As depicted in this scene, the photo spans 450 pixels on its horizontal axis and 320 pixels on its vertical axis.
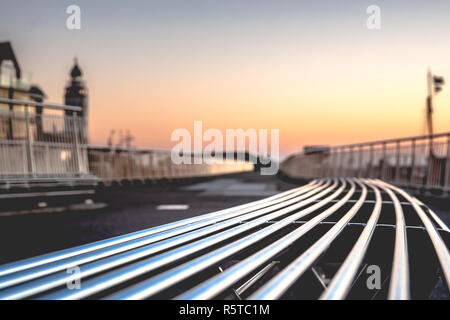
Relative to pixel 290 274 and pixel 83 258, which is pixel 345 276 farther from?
pixel 83 258

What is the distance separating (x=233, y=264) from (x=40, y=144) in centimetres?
919

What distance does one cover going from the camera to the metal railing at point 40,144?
958cm

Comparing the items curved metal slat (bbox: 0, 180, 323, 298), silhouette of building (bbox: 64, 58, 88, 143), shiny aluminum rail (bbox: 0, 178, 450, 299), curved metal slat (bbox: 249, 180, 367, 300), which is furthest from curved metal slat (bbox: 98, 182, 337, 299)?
silhouette of building (bbox: 64, 58, 88, 143)

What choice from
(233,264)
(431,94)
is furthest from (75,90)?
(233,264)

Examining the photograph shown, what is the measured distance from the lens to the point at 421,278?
2562mm

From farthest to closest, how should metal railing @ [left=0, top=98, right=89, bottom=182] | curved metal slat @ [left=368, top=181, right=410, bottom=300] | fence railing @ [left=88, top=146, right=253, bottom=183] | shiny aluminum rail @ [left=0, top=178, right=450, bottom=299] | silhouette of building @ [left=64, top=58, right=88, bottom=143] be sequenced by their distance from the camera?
silhouette of building @ [left=64, top=58, right=88, bottom=143]
fence railing @ [left=88, top=146, right=253, bottom=183]
metal railing @ [left=0, top=98, right=89, bottom=182]
shiny aluminum rail @ [left=0, top=178, right=450, bottom=299]
curved metal slat @ [left=368, top=181, right=410, bottom=300]

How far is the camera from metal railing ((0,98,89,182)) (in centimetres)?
958

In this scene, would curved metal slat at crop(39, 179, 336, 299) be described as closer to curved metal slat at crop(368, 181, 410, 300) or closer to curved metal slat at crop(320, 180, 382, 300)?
curved metal slat at crop(320, 180, 382, 300)

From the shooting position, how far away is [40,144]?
10312 mm

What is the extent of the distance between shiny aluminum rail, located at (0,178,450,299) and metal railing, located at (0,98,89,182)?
7558 mm

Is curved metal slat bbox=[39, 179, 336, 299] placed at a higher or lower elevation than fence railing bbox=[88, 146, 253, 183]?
higher

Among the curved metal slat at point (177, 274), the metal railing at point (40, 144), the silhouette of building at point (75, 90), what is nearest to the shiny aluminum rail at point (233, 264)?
the curved metal slat at point (177, 274)
